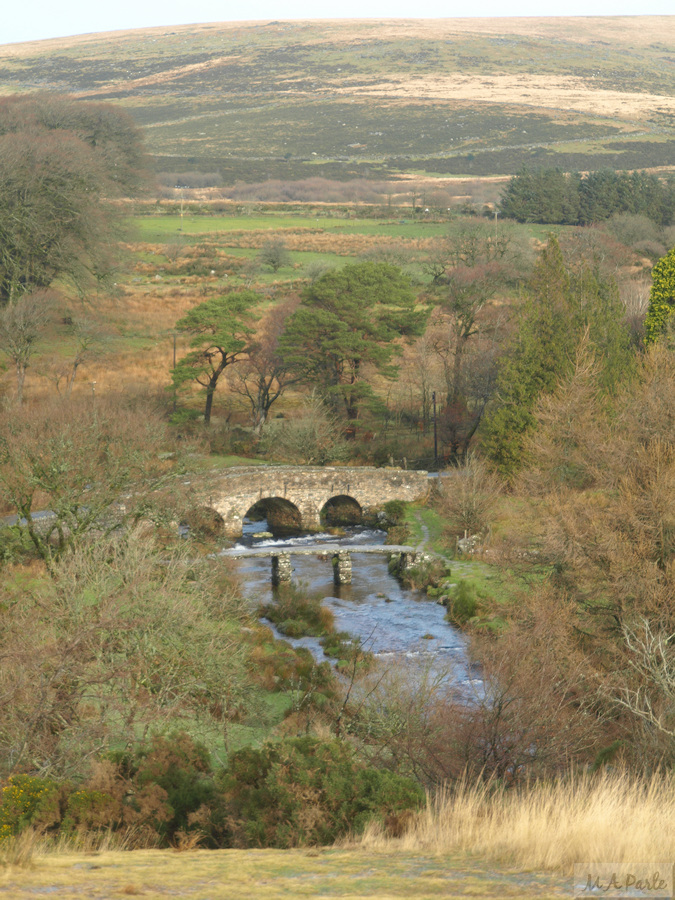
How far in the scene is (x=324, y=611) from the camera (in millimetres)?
36000

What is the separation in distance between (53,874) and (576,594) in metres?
18.6

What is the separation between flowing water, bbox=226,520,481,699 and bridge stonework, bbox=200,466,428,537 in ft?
4.63

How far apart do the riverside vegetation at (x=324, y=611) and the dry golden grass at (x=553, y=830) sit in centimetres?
5

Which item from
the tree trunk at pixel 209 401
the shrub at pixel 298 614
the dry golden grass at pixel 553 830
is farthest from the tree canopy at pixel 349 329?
the dry golden grass at pixel 553 830

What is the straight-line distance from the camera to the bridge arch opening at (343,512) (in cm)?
4869

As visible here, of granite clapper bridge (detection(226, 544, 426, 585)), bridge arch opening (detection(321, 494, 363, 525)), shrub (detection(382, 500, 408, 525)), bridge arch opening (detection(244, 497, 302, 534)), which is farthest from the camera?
bridge arch opening (detection(321, 494, 363, 525))

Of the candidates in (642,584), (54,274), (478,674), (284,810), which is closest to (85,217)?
(54,274)

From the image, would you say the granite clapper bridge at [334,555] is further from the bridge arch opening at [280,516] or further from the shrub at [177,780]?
the shrub at [177,780]

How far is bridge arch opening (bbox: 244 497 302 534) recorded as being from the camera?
47.7 m

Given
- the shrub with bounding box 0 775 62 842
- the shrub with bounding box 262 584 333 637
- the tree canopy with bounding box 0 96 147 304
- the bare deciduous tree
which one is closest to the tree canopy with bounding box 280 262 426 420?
the bare deciduous tree

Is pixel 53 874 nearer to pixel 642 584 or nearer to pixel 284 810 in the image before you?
pixel 284 810

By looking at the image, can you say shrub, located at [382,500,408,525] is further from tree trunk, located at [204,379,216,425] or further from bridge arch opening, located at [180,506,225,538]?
tree trunk, located at [204,379,216,425]

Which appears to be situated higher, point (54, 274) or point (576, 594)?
point (54, 274)

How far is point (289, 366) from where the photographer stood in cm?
5569
